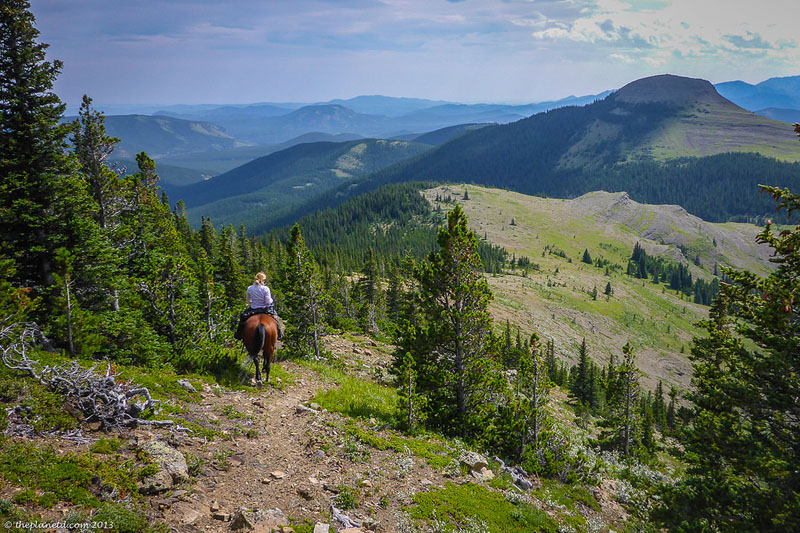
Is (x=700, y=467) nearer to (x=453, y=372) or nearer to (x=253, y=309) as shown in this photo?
(x=453, y=372)

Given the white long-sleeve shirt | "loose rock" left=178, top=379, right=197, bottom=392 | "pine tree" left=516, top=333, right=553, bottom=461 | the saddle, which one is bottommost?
"pine tree" left=516, top=333, right=553, bottom=461

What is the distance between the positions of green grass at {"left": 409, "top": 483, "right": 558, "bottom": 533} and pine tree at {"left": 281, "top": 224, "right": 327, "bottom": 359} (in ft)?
78.4

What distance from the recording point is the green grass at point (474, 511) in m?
11.9

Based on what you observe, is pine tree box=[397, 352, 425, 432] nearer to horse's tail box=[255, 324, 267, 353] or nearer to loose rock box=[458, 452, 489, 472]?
loose rock box=[458, 452, 489, 472]

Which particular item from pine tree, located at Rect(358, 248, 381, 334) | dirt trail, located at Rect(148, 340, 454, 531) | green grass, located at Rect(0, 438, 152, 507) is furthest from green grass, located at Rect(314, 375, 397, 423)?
pine tree, located at Rect(358, 248, 381, 334)

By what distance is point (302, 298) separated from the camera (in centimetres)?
3741

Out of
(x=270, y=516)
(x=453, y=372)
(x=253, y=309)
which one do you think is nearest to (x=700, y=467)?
(x=453, y=372)

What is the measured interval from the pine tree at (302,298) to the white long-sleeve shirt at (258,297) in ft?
58.7

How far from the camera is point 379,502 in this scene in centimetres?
1180

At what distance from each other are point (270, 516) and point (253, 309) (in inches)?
400

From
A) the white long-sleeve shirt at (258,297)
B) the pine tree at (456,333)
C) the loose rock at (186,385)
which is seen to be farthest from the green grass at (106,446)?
the pine tree at (456,333)

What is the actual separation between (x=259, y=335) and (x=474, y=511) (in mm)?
11185

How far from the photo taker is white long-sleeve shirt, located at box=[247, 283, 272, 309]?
17781 mm

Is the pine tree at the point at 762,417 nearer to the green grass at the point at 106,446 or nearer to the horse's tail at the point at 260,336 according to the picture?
the horse's tail at the point at 260,336
